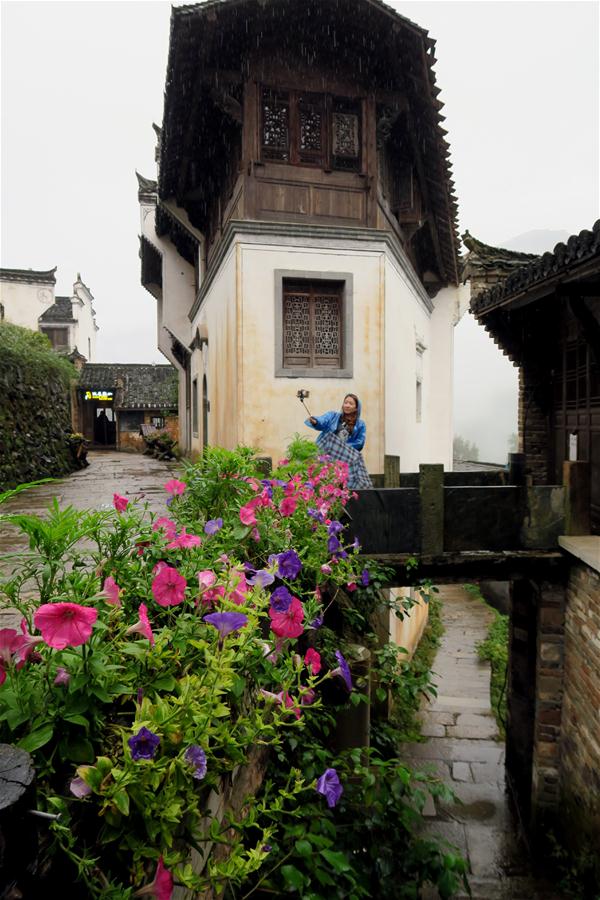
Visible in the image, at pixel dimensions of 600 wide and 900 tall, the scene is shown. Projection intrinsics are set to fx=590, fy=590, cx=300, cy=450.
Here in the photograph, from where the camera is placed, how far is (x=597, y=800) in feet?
16.4

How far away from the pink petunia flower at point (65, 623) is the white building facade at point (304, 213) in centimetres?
661

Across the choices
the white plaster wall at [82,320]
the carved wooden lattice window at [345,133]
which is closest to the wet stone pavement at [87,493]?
the carved wooden lattice window at [345,133]

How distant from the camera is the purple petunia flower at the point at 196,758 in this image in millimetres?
1240

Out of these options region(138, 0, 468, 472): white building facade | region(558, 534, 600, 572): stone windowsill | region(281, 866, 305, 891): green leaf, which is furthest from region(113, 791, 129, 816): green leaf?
region(138, 0, 468, 472): white building facade

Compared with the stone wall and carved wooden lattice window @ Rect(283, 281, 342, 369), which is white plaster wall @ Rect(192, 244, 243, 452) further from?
Result: the stone wall

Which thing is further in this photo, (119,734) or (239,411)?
(239,411)

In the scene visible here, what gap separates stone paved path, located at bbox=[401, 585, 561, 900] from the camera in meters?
5.93

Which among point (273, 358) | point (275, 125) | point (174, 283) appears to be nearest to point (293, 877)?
point (273, 358)

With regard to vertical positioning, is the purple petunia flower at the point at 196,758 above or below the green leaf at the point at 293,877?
above

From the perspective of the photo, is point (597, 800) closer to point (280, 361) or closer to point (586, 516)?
point (586, 516)

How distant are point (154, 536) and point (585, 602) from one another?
4.64 meters

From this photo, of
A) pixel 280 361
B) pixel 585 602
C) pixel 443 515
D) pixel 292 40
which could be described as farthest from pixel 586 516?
pixel 292 40

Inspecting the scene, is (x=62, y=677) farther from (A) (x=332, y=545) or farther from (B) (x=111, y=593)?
(A) (x=332, y=545)

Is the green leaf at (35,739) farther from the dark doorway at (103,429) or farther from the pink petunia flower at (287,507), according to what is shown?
the dark doorway at (103,429)
